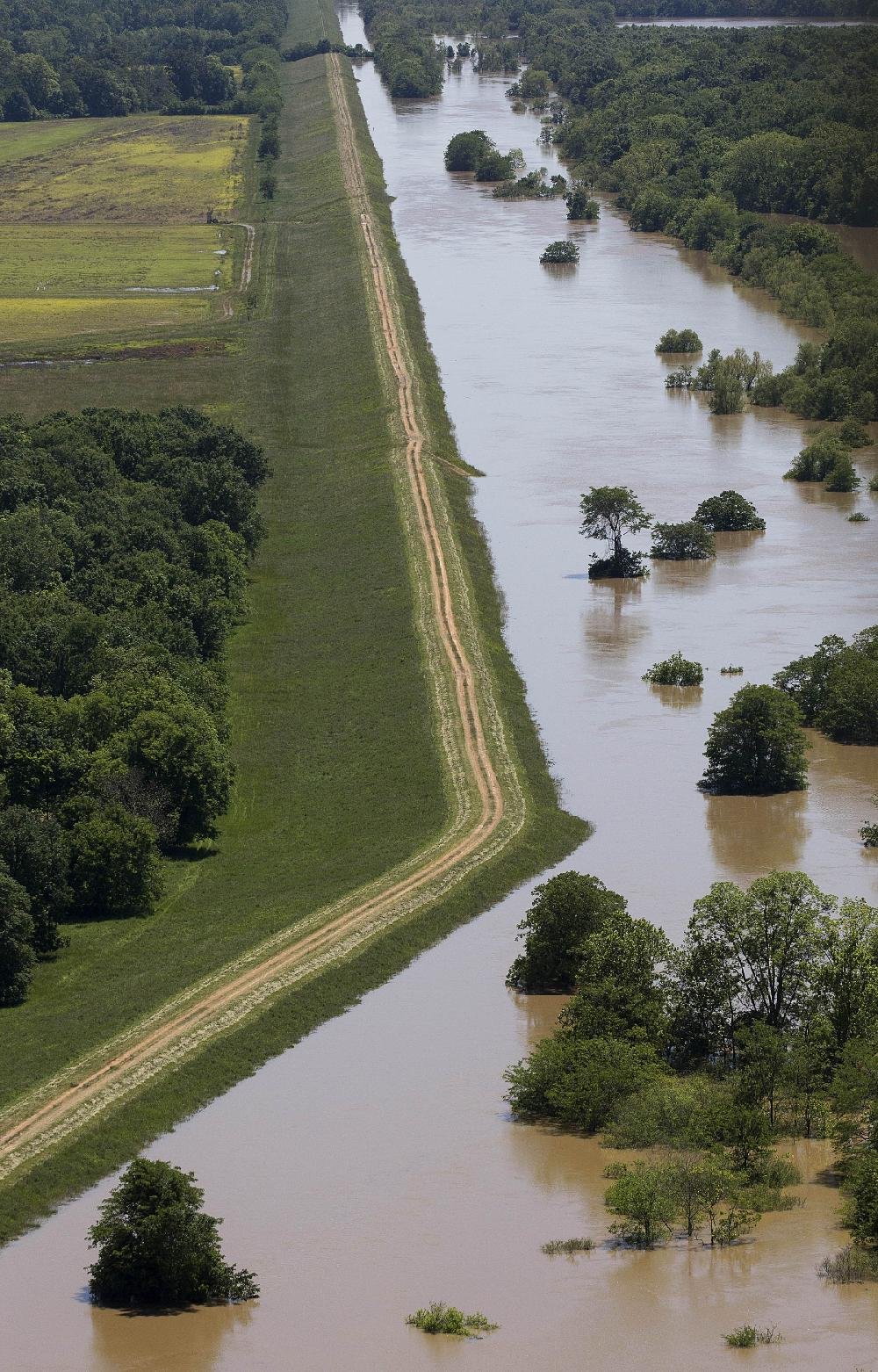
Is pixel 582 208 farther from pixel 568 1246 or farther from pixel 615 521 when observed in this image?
pixel 568 1246

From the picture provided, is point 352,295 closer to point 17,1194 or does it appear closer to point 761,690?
point 761,690

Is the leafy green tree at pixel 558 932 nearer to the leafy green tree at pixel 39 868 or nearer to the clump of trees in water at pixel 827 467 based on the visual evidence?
the leafy green tree at pixel 39 868

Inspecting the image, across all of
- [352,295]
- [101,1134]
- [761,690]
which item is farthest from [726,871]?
[352,295]

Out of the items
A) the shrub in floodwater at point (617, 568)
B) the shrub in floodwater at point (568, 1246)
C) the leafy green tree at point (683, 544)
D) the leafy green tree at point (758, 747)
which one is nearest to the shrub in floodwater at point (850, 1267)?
the shrub in floodwater at point (568, 1246)

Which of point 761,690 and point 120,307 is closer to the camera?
point 761,690

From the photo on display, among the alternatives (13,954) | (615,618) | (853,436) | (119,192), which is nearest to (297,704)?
(615,618)

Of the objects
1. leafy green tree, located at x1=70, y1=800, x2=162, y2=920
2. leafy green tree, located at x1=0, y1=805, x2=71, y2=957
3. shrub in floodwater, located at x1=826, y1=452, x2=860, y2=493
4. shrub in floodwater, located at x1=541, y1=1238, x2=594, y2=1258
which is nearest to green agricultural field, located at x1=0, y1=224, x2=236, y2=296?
shrub in floodwater, located at x1=826, y1=452, x2=860, y2=493

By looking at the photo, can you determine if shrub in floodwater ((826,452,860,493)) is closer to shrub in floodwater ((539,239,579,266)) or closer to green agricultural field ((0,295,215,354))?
green agricultural field ((0,295,215,354))
